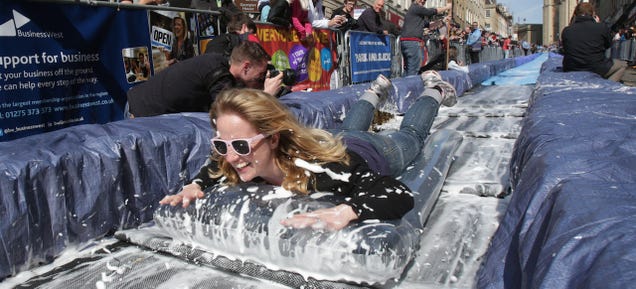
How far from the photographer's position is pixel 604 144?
5.97 feet

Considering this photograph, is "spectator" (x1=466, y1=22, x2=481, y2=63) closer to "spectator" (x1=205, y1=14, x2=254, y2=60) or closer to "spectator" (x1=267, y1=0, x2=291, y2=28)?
"spectator" (x1=267, y1=0, x2=291, y2=28)

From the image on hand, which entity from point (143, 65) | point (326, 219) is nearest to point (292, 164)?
point (326, 219)

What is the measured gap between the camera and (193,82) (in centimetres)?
332

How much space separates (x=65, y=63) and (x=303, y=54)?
350 centimetres

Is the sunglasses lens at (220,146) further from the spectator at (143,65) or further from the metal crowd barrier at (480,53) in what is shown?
the metal crowd barrier at (480,53)

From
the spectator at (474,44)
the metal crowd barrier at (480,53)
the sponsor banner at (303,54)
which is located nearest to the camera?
the sponsor banner at (303,54)

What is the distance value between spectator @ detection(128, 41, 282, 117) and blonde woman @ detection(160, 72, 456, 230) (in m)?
1.07

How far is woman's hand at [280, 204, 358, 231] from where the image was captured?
1.81 meters

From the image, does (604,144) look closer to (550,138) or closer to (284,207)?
(550,138)

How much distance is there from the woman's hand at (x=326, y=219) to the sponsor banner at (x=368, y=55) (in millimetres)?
5941

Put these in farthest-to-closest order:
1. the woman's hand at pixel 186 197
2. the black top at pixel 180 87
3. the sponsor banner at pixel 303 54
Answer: the sponsor banner at pixel 303 54 < the black top at pixel 180 87 < the woman's hand at pixel 186 197

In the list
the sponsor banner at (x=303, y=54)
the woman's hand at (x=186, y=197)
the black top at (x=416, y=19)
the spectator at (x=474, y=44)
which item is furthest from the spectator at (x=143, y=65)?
the spectator at (x=474, y=44)

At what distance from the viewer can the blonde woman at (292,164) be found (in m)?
1.87

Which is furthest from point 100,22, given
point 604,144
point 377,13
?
point 377,13
